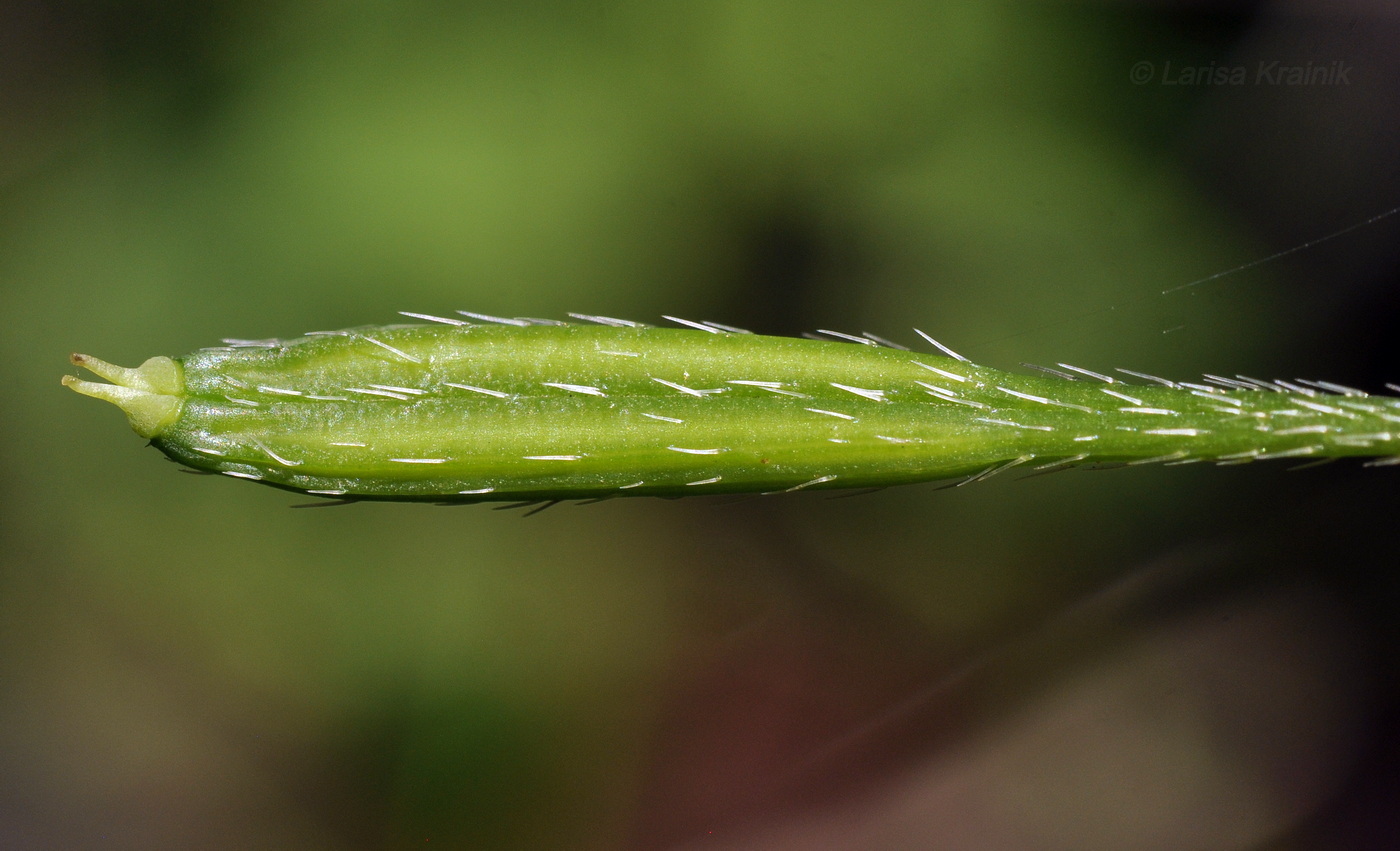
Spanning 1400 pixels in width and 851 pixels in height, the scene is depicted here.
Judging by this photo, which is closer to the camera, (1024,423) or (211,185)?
(1024,423)

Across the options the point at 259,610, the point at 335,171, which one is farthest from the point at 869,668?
the point at 335,171

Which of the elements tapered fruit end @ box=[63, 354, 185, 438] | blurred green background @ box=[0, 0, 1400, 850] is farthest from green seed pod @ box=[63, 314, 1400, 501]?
blurred green background @ box=[0, 0, 1400, 850]

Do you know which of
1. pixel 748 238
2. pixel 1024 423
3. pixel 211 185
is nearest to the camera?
pixel 1024 423

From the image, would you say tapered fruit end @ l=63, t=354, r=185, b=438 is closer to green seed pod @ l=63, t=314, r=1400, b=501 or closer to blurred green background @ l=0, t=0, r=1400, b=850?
green seed pod @ l=63, t=314, r=1400, b=501

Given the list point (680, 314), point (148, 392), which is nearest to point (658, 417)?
point (148, 392)

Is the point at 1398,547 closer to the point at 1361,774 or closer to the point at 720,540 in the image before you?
the point at 1361,774
